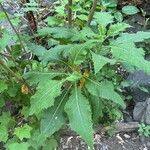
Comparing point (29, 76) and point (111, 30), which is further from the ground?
point (111, 30)

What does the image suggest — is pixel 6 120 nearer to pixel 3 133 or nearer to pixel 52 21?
pixel 3 133

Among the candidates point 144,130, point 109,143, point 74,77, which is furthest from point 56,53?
point 144,130

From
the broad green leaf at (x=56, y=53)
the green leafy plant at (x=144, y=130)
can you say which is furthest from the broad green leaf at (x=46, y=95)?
the green leafy plant at (x=144, y=130)

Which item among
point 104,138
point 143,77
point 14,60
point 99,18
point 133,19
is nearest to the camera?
point 99,18

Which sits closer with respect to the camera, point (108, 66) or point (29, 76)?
point (29, 76)

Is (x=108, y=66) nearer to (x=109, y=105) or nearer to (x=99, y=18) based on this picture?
(x=109, y=105)

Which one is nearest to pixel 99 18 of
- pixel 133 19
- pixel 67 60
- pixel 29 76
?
pixel 67 60
